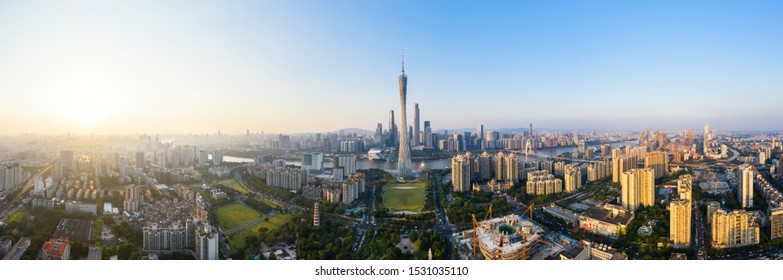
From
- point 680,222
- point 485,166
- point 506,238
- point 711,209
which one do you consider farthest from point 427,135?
point 711,209

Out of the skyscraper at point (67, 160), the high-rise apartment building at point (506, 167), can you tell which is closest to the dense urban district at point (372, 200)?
the skyscraper at point (67, 160)

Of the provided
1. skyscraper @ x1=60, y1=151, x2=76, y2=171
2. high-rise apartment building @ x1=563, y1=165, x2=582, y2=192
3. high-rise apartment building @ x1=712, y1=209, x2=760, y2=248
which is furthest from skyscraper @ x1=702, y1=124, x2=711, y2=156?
skyscraper @ x1=60, y1=151, x2=76, y2=171

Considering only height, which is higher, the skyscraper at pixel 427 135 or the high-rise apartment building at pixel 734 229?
the skyscraper at pixel 427 135

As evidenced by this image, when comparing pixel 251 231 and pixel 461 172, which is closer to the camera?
pixel 251 231

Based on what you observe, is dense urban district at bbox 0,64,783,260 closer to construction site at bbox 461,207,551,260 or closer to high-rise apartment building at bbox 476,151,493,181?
construction site at bbox 461,207,551,260

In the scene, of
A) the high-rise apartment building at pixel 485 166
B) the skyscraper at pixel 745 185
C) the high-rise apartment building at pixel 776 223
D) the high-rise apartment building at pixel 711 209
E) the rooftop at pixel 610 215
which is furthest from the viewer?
the high-rise apartment building at pixel 485 166

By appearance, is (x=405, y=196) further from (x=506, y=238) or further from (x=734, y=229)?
(x=734, y=229)

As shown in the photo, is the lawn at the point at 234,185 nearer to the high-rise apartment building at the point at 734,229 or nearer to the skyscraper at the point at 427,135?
the skyscraper at the point at 427,135
